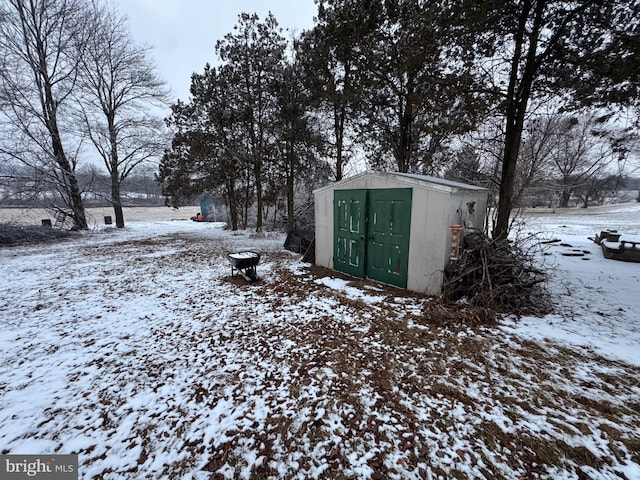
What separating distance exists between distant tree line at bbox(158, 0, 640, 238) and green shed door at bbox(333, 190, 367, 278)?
260cm

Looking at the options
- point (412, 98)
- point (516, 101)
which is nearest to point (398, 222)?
point (412, 98)

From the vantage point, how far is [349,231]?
644 centimetres

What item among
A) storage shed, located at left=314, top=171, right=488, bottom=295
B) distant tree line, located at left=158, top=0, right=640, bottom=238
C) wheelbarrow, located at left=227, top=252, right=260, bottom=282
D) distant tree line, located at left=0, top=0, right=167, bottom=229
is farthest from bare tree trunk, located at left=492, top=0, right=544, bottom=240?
distant tree line, located at left=0, top=0, right=167, bottom=229

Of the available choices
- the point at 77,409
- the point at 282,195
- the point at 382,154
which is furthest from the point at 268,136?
the point at 77,409

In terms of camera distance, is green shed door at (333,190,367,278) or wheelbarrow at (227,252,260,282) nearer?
wheelbarrow at (227,252,260,282)

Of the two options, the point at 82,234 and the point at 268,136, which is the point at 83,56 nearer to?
the point at 82,234

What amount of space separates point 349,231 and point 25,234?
14.8m

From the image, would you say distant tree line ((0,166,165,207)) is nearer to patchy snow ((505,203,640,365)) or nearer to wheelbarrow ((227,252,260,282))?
wheelbarrow ((227,252,260,282))

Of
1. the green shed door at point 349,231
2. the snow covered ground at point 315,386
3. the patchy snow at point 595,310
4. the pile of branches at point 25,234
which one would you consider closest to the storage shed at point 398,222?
the green shed door at point 349,231

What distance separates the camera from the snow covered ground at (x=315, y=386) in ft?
6.34

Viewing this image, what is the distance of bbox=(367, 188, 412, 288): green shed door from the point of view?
5289 millimetres

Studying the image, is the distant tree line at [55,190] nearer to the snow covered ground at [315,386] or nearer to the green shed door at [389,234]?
the snow covered ground at [315,386]

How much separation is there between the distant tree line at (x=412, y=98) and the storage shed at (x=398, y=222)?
6.34ft

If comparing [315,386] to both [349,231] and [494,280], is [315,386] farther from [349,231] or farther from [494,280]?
[349,231]
